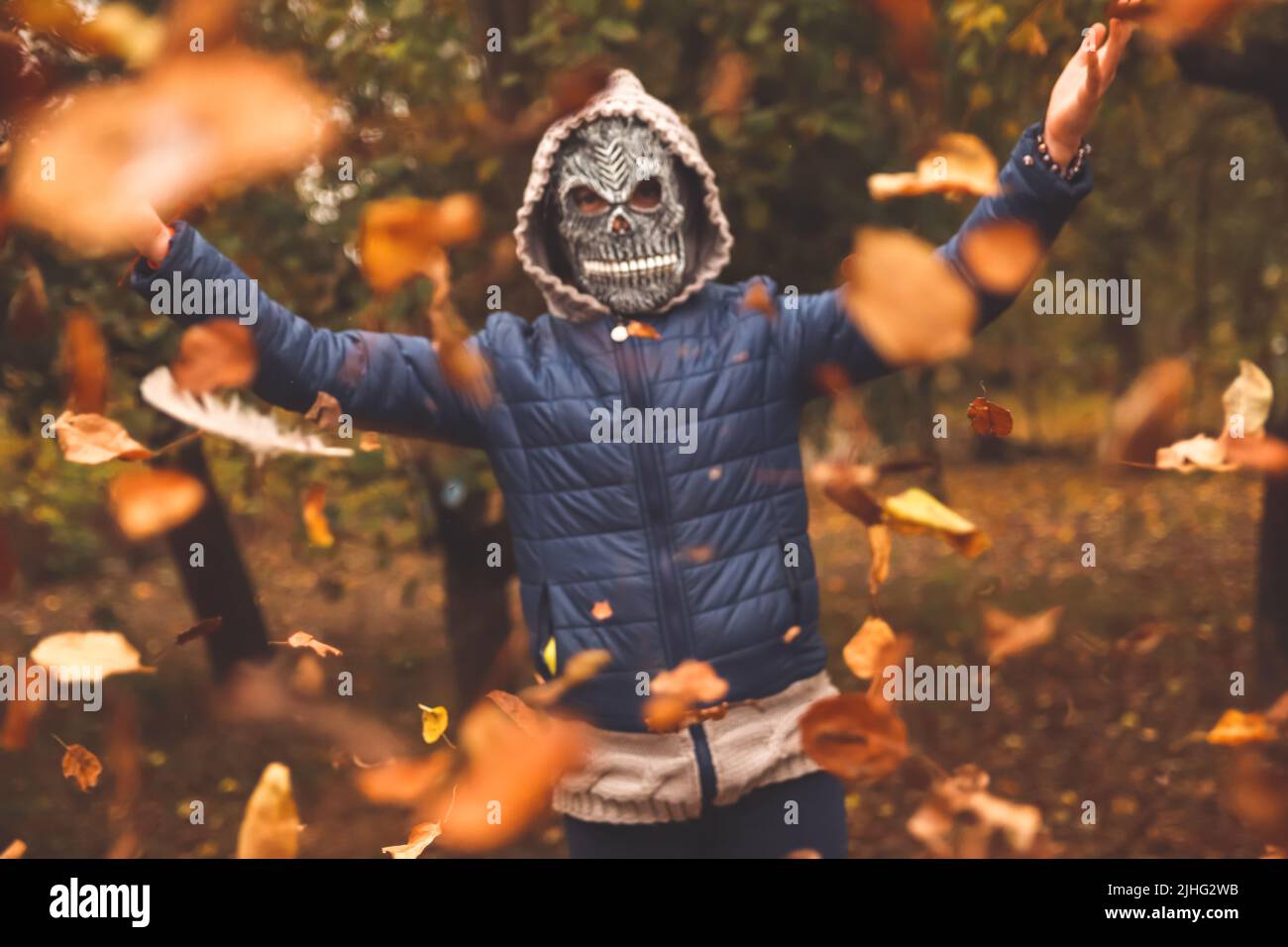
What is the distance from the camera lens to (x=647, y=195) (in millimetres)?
1996

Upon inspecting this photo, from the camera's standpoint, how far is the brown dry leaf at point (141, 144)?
6.28ft

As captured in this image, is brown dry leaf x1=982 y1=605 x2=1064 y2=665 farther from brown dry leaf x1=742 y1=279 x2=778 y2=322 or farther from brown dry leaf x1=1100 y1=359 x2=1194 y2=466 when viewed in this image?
brown dry leaf x1=742 y1=279 x2=778 y2=322

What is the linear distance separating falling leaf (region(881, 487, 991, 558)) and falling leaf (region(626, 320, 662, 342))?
1.83 feet

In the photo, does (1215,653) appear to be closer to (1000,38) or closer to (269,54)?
(1000,38)

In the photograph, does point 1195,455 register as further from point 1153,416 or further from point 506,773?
point 506,773

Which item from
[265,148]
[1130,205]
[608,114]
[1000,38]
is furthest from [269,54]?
[1130,205]

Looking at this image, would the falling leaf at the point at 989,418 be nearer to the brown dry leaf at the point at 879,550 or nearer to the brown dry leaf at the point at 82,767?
the brown dry leaf at the point at 879,550

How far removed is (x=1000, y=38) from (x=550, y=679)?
211 centimetres

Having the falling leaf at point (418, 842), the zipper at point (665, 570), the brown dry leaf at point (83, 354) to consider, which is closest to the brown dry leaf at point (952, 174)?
the zipper at point (665, 570)

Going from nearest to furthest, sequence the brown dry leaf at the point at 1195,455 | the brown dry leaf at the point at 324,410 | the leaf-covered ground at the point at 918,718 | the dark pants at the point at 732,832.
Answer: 1. the brown dry leaf at the point at 324,410
2. the dark pants at the point at 732,832
3. the brown dry leaf at the point at 1195,455
4. the leaf-covered ground at the point at 918,718

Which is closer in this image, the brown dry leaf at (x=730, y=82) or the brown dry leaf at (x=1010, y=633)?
the brown dry leaf at (x=1010, y=633)

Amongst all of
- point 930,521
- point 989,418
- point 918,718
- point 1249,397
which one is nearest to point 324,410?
point 930,521

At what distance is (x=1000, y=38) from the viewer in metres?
2.85

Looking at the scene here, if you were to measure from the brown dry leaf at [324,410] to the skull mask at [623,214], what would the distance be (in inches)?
20.0
